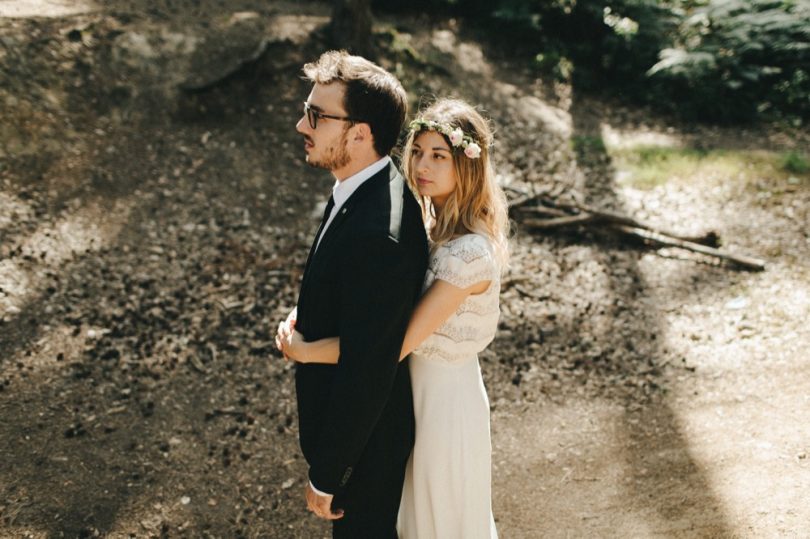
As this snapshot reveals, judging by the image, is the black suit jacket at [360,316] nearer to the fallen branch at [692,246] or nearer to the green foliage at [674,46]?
the fallen branch at [692,246]

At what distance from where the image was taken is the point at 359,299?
243 centimetres

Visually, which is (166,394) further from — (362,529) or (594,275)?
(594,275)

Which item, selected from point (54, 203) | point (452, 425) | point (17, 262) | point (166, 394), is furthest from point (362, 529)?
point (54, 203)

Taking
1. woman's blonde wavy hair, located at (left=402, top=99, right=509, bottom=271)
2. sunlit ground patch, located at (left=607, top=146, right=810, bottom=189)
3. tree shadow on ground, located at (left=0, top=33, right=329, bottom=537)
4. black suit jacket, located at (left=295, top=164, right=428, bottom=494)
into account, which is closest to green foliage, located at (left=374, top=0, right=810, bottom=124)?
sunlit ground patch, located at (left=607, top=146, right=810, bottom=189)

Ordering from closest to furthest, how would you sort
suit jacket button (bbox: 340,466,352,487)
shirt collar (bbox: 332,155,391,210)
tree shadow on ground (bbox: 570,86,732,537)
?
suit jacket button (bbox: 340,466,352,487), shirt collar (bbox: 332,155,391,210), tree shadow on ground (bbox: 570,86,732,537)

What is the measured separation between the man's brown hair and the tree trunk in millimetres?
6593

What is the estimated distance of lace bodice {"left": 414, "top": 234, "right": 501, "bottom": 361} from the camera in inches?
108

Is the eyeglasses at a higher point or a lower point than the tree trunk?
A: higher

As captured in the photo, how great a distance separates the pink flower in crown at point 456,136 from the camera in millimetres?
2830

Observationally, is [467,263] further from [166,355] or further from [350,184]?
[166,355]

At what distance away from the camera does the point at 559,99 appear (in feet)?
35.3

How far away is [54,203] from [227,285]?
2043 mm

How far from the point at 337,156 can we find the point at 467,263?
0.71m

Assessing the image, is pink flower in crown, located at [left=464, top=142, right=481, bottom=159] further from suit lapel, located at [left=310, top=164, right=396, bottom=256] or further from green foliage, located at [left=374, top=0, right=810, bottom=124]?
green foliage, located at [left=374, top=0, right=810, bottom=124]
